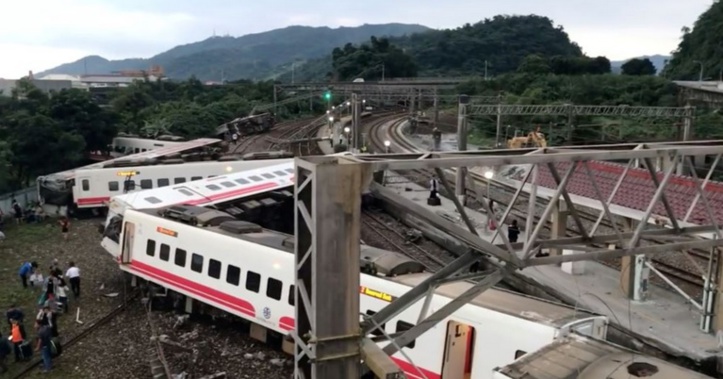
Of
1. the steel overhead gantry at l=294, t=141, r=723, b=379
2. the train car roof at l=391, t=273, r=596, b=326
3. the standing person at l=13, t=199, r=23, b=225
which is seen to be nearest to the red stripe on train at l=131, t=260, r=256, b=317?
the train car roof at l=391, t=273, r=596, b=326

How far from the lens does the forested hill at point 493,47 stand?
121438mm

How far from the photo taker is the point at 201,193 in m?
20.7

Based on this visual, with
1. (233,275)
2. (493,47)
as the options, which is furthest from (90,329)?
(493,47)

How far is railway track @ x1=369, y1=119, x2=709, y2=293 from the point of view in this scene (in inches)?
656

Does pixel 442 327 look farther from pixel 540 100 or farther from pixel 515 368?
pixel 540 100

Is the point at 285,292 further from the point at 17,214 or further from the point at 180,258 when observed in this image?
the point at 17,214

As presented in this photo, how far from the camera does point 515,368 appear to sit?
6.19m

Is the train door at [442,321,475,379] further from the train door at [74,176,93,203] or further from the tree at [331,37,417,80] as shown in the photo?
the tree at [331,37,417,80]

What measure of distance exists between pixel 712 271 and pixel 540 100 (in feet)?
137

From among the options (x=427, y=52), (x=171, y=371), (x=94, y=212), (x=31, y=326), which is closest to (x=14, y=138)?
(x=94, y=212)

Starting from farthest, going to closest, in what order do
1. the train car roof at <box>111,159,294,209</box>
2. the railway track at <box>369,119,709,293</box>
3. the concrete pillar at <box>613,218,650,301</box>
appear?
the train car roof at <box>111,159,294,209</box>
the railway track at <box>369,119,709,293</box>
the concrete pillar at <box>613,218,650,301</box>

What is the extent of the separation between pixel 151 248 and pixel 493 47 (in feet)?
386

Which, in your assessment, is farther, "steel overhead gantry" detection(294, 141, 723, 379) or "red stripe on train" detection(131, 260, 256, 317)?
"red stripe on train" detection(131, 260, 256, 317)

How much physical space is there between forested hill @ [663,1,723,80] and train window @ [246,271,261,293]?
66.9 m
